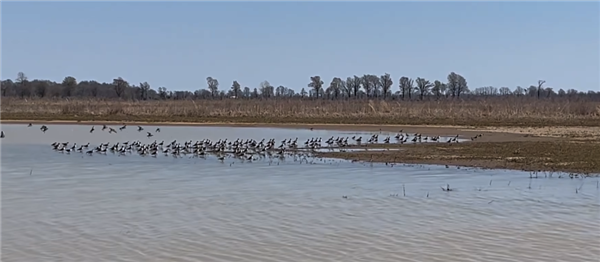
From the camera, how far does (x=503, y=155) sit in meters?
17.8

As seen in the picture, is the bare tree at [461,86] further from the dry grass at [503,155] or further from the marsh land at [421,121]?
the dry grass at [503,155]

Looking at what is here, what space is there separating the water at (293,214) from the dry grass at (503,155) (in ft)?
4.44

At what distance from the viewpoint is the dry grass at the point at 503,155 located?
15.3 meters

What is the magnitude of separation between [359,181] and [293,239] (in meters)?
5.27

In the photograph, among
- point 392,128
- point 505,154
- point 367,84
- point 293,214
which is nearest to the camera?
point 293,214

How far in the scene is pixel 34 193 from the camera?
11.3 meters

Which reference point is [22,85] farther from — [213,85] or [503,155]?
[503,155]

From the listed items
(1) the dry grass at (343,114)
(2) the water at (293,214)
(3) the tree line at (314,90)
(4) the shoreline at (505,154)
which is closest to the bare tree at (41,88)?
(3) the tree line at (314,90)

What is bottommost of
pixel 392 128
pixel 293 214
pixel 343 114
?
pixel 293 214

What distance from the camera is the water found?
7402 millimetres

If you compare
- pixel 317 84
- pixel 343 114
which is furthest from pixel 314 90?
pixel 343 114

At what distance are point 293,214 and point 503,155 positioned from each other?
975cm

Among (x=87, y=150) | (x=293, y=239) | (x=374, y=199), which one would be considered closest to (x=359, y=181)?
(x=374, y=199)

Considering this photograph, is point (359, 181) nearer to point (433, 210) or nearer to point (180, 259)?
point (433, 210)
